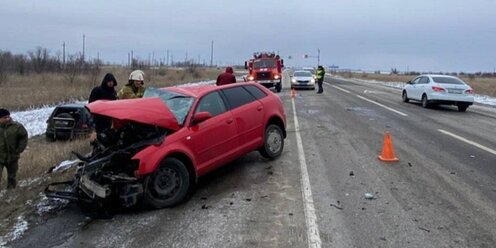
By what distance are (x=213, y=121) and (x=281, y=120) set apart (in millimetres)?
2375

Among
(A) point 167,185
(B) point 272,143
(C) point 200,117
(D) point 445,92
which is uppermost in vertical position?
(D) point 445,92

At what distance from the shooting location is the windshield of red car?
701 centimetres

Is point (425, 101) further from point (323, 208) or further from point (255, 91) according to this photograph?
point (323, 208)

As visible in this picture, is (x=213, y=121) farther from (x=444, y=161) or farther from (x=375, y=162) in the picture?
(x=444, y=161)

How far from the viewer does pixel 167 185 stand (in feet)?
21.0

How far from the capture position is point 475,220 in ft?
18.4

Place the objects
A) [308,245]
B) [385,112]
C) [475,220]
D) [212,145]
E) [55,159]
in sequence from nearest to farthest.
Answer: [308,245], [475,220], [212,145], [55,159], [385,112]

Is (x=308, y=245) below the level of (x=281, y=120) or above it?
below

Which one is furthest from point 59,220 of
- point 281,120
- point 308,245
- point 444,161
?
point 444,161

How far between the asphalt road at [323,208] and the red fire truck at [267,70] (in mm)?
23053

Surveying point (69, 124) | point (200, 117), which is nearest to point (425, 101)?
point (69, 124)

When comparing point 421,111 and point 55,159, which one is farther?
point 421,111

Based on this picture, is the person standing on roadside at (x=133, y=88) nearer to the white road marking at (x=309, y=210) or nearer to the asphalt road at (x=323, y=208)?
the asphalt road at (x=323, y=208)

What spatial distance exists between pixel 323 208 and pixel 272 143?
10.5 feet
